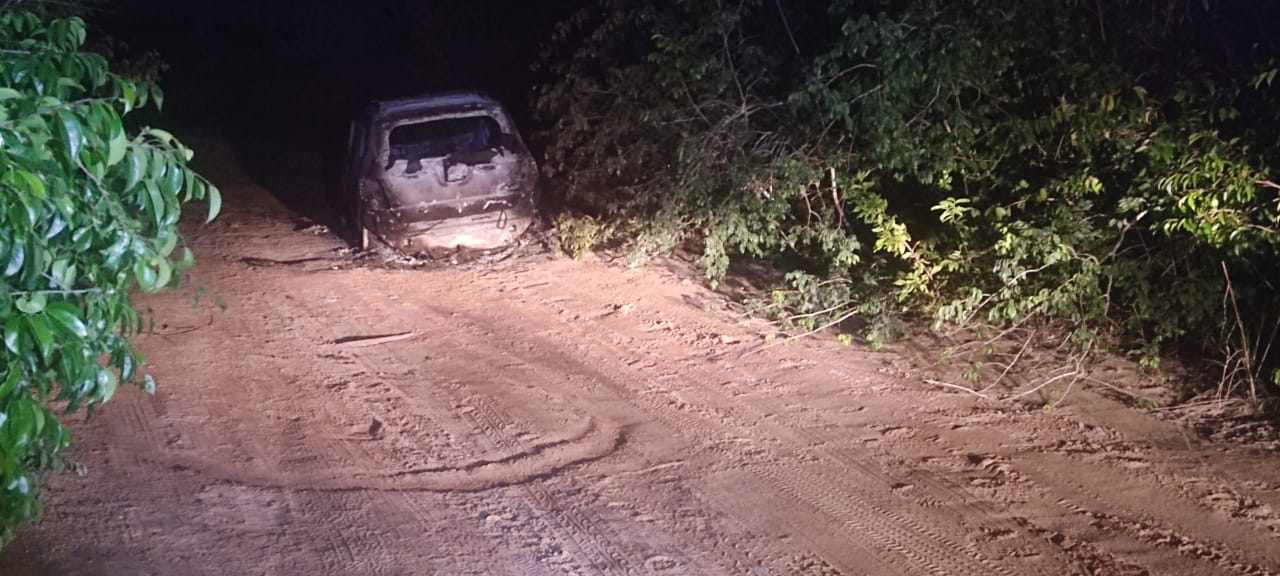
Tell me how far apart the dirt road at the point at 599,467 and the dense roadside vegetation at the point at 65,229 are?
1.84 m

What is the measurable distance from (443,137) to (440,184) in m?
1.51

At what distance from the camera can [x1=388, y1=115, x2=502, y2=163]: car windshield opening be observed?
1090 cm

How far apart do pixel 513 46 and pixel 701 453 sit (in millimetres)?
10647

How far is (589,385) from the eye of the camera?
23.9 ft

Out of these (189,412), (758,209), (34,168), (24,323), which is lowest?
(189,412)

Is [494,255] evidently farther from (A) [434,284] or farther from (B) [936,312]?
(B) [936,312]


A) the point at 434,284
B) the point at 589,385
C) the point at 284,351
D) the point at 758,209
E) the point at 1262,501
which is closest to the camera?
the point at 1262,501

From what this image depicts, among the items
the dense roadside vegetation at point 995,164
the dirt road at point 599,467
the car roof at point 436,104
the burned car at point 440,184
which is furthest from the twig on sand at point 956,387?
the car roof at point 436,104

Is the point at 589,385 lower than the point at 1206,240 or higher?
lower

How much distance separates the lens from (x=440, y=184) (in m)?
10.3

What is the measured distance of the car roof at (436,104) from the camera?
10531 millimetres

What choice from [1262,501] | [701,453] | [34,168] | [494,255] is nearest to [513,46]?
[494,255]

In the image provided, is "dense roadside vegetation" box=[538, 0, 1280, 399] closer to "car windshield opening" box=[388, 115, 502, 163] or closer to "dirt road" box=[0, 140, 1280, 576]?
"dirt road" box=[0, 140, 1280, 576]

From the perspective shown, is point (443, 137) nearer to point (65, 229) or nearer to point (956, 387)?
point (956, 387)
